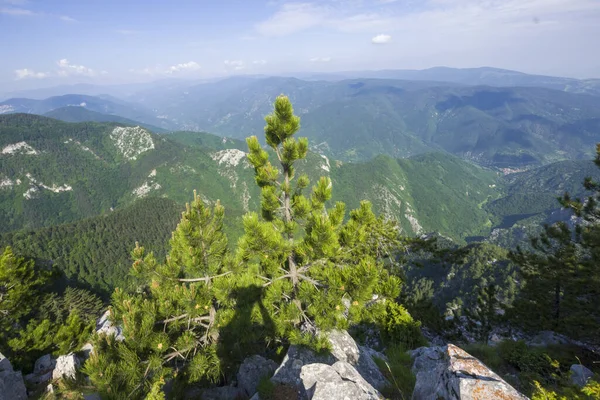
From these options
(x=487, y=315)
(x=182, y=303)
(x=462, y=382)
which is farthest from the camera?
(x=487, y=315)

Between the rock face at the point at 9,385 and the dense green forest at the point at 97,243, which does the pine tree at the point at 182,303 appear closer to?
the rock face at the point at 9,385

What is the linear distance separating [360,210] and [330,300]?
3.17 meters

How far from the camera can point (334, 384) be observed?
686 centimetres

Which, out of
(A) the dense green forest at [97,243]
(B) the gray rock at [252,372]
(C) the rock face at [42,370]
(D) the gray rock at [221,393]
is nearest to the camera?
(D) the gray rock at [221,393]

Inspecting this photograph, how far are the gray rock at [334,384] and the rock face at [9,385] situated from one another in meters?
15.0

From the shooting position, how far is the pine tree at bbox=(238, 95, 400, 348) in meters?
8.93

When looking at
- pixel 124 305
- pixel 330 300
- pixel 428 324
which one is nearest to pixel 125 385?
pixel 124 305

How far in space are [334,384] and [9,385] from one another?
17.2m

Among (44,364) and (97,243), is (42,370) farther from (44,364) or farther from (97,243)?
(97,243)

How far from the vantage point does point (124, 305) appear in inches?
336

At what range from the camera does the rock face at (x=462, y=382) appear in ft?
16.8

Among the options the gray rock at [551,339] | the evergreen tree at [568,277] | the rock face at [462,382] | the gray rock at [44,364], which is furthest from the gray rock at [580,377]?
the gray rock at [44,364]

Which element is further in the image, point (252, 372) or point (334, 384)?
point (252, 372)

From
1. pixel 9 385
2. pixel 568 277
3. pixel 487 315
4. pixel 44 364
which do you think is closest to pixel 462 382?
pixel 9 385
